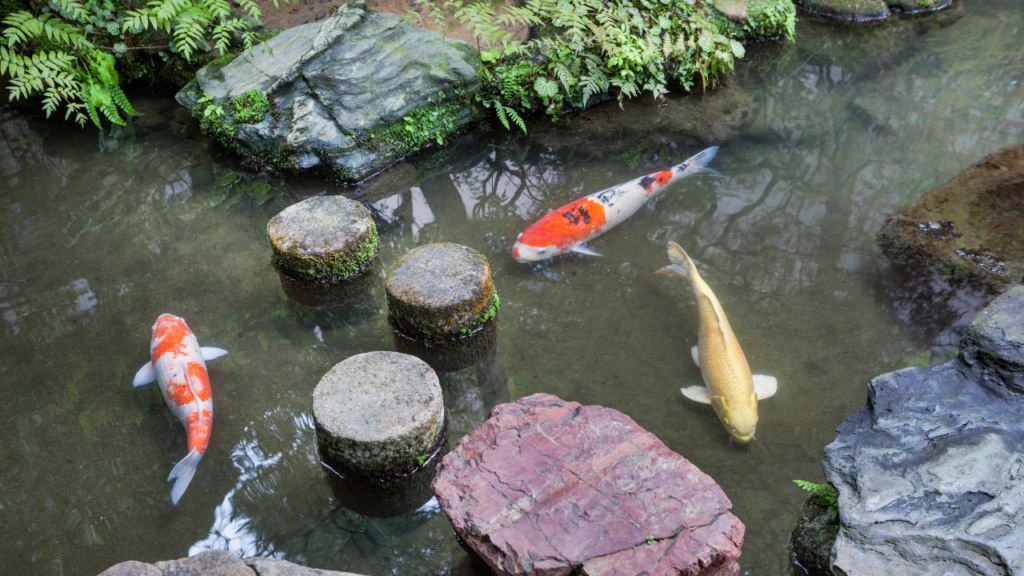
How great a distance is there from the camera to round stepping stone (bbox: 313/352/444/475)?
11.4ft

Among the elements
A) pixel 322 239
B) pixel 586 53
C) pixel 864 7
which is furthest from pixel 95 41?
pixel 864 7

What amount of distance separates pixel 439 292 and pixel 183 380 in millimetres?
1784

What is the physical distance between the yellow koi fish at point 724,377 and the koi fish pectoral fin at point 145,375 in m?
3.74

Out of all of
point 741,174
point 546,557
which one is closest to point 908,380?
point 546,557

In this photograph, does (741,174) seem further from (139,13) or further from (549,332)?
(139,13)

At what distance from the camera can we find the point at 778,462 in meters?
3.82

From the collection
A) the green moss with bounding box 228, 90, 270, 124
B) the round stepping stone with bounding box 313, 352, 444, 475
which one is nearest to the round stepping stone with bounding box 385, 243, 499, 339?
the round stepping stone with bounding box 313, 352, 444, 475

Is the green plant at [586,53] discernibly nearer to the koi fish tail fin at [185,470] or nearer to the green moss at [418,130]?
the green moss at [418,130]

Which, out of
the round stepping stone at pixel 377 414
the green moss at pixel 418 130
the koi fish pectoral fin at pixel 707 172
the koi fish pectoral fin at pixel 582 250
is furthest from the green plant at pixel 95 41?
the koi fish pectoral fin at pixel 707 172

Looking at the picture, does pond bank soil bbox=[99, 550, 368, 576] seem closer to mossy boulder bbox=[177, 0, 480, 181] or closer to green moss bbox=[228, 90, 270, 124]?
mossy boulder bbox=[177, 0, 480, 181]

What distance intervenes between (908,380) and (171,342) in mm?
4667

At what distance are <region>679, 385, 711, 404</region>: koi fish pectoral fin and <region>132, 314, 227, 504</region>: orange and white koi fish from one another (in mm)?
3188

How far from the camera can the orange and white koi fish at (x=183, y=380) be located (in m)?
3.74

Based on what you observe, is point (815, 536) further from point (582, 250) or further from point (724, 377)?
Result: point (582, 250)
